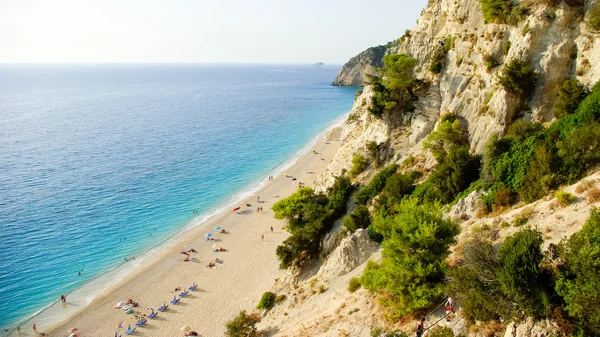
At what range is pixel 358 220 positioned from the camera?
29844 millimetres

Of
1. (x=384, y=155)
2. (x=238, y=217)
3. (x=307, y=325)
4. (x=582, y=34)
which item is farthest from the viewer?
(x=238, y=217)

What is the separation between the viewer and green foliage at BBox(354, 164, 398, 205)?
106 feet

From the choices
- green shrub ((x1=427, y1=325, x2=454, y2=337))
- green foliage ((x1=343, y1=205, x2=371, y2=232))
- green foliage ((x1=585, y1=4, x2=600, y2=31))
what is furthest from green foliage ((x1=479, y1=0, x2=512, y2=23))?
green shrub ((x1=427, y1=325, x2=454, y2=337))

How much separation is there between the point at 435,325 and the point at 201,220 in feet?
131

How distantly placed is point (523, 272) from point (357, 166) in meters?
24.2

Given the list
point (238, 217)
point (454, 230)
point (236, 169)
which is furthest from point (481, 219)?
point (236, 169)

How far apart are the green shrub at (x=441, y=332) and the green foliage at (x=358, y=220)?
45.7ft

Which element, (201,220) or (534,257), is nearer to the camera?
(534,257)

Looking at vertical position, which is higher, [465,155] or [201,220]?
[465,155]

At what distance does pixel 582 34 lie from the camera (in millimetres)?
25453

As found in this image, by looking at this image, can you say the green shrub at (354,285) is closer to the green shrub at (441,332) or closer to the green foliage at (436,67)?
the green shrub at (441,332)

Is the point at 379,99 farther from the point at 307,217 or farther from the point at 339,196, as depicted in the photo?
the point at 307,217

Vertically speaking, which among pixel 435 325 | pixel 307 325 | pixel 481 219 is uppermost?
pixel 481 219

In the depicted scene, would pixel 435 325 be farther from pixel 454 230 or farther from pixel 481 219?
pixel 481 219
